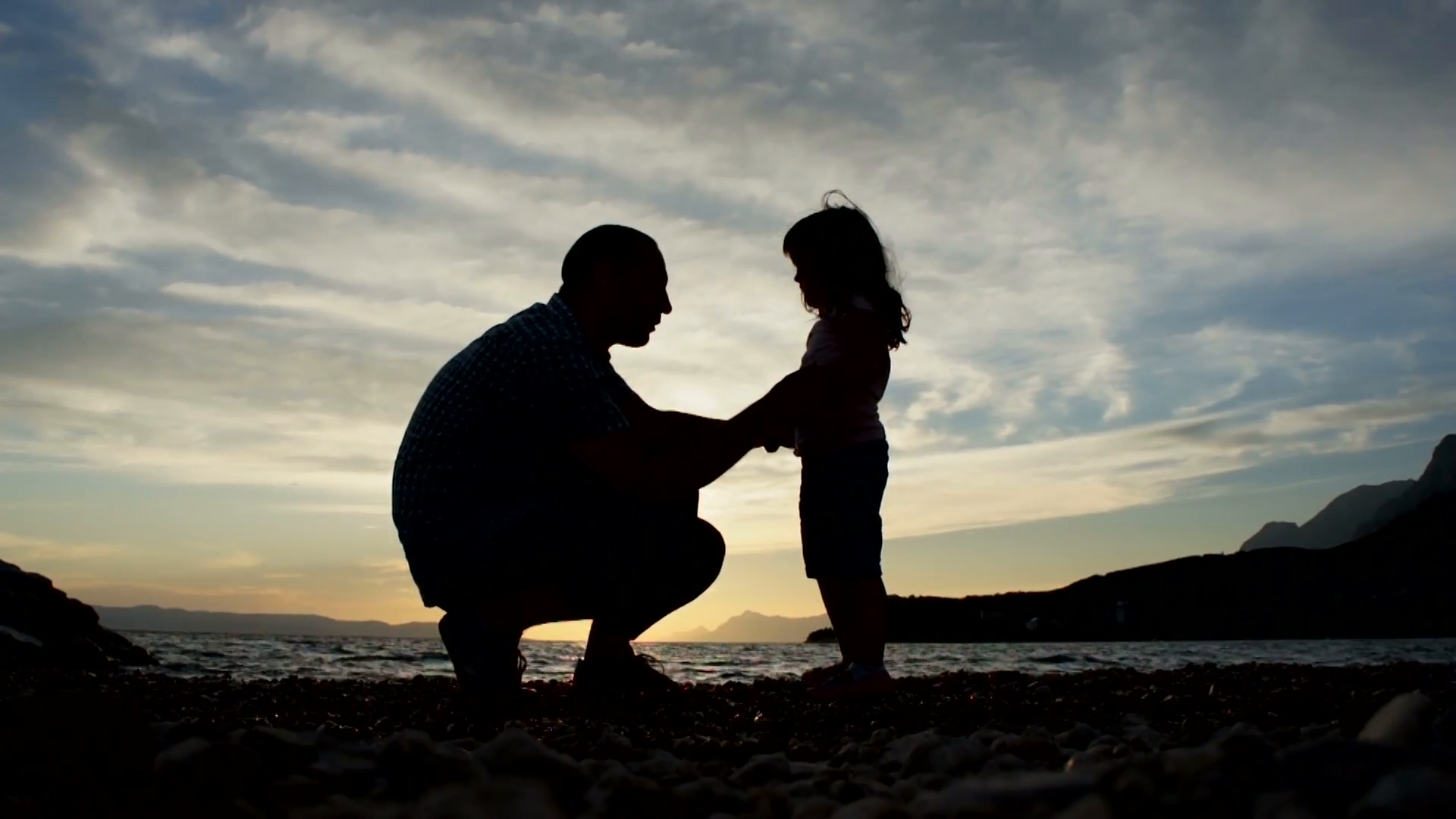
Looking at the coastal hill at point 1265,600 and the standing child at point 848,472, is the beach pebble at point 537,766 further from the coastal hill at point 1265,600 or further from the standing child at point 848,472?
the coastal hill at point 1265,600

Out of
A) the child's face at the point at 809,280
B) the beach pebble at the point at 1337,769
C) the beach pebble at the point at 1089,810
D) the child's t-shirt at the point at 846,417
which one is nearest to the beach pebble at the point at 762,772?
the beach pebble at the point at 1089,810

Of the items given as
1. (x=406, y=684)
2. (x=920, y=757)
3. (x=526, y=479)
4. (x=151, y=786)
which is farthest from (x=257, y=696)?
(x=920, y=757)

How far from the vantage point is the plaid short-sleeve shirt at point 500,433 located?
4227 millimetres

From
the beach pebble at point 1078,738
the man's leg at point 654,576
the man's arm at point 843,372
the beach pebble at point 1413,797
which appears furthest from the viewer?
the man's arm at point 843,372

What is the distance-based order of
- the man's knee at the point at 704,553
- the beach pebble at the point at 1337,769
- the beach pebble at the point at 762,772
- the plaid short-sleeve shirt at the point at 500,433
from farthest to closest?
the man's knee at the point at 704,553
the plaid short-sleeve shirt at the point at 500,433
the beach pebble at the point at 762,772
the beach pebble at the point at 1337,769

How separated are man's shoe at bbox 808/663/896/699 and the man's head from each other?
200cm

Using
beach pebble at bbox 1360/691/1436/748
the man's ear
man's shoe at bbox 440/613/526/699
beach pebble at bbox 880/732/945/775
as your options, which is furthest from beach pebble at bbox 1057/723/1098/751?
the man's ear

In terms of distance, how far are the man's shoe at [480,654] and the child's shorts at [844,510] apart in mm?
1661

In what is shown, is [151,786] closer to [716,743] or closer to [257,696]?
[716,743]

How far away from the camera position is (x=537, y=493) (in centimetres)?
438

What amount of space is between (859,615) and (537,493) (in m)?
1.77

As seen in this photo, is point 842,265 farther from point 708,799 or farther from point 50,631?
point 50,631

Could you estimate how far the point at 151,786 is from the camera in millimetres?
2057

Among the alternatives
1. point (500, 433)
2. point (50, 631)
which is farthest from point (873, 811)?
point (50, 631)
